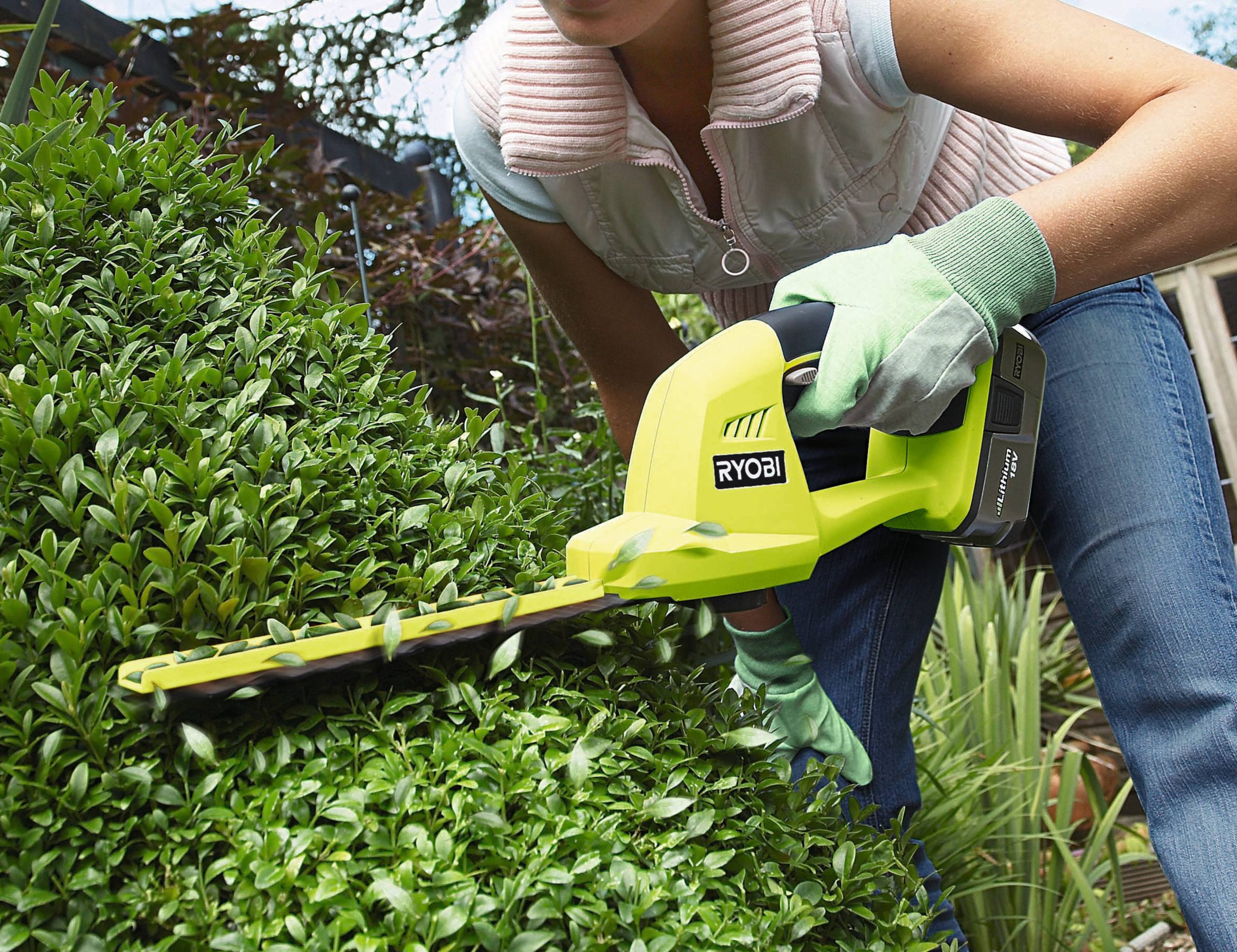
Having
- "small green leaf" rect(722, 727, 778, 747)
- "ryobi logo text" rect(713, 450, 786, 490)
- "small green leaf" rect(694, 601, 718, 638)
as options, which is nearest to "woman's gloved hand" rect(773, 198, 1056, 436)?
"ryobi logo text" rect(713, 450, 786, 490)

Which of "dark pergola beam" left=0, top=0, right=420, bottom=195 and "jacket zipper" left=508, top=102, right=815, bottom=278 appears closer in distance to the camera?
"jacket zipper" left=508, top=102, right=815, bottom=278

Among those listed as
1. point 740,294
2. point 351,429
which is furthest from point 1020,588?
point 351,429

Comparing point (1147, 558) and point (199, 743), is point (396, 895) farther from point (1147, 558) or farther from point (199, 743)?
point (1147, 558)

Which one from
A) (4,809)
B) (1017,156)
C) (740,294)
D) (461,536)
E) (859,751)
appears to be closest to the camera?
(4,809)

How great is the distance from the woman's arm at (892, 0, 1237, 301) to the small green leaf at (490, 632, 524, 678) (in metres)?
0.83

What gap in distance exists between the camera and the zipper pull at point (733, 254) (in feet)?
5.32

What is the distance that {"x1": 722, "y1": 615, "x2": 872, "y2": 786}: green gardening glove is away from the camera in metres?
1.34

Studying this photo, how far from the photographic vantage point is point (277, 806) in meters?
0.77

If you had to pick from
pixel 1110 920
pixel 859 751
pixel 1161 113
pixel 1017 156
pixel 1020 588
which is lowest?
pixel 1110 920

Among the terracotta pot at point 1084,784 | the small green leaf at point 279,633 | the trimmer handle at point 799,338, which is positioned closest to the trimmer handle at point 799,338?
the trimmer handle at point 799,338

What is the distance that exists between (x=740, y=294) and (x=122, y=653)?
1.33 meters

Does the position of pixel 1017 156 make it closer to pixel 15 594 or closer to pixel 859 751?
pixel 859 751

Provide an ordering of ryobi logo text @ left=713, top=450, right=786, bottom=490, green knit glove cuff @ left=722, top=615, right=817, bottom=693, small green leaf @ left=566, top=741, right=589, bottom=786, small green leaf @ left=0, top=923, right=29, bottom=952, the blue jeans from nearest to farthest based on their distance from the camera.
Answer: small green leaf @ left=0, top=923, right=29, bottom=952, small green leaf @ left=566, top=741, right=589, bottom=786, ryobi logo text @ left=713, top=450, right=786, bottom=490, the blue jeans, green knit glove cuff @ left=722, top=615, right=817, bottom=693

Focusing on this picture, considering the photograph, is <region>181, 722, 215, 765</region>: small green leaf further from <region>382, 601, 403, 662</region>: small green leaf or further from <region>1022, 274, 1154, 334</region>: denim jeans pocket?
<region>1022, 274, 1154, 334</region>: denim jeans pocket
